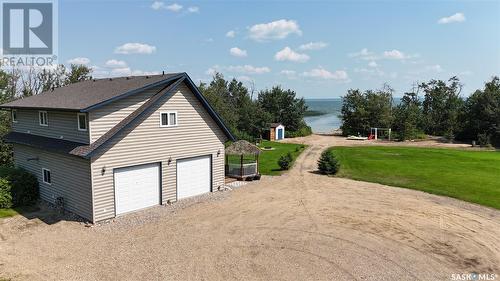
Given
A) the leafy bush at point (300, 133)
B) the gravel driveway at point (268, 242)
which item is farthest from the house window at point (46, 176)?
the leafy bush at point (300, 133)

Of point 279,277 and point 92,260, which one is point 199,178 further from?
point 279,277

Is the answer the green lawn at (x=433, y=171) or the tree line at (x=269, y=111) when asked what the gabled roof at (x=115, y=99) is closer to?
the green lawn at (x=433, y=171)

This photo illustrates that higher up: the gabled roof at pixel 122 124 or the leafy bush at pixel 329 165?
the gabled roof at pixel 122 124

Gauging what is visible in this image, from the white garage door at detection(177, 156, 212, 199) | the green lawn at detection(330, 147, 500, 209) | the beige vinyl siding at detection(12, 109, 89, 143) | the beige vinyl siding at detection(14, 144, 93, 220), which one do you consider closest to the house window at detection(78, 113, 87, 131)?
the beige vinyl siding at detection(12, 109, 89, 143)

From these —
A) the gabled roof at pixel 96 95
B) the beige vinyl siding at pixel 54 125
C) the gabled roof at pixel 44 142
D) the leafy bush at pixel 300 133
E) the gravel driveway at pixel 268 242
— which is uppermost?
the gabled roof at pixel 96 95

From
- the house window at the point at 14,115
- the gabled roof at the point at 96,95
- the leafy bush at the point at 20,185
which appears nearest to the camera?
the gabled roof at the point at 96,95

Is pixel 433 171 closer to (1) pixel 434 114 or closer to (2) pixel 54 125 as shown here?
(2) pixel 54 125
